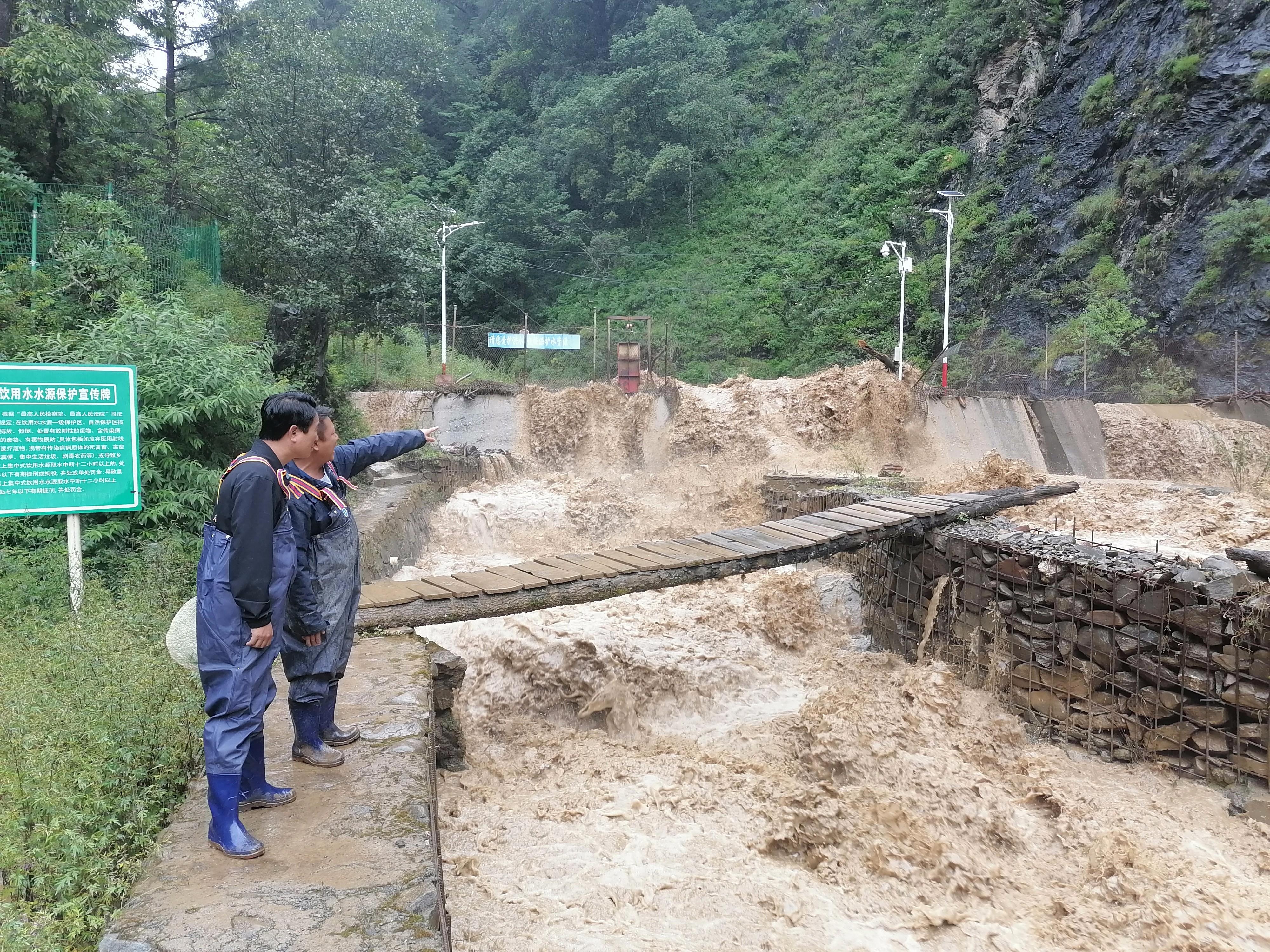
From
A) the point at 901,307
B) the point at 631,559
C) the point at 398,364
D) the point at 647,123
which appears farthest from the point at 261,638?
the point at 647,123

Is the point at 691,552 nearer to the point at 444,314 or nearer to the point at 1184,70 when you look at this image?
the point at 444,314

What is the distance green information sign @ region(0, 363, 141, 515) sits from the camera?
176 inches

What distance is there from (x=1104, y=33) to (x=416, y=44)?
17.3 meters

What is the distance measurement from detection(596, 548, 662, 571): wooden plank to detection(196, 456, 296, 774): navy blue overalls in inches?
109

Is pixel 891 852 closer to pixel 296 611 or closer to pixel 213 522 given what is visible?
pixel 296 611

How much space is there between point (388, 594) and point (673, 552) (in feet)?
6.06

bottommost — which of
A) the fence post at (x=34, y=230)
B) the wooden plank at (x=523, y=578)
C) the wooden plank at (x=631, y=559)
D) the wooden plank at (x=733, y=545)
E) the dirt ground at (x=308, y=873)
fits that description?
the dirt ground at (x=308, y=873)

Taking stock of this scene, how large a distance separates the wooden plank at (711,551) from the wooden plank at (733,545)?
0.08ft

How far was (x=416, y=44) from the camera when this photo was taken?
20562mm

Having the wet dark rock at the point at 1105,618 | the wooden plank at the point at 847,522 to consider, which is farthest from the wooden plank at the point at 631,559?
the wet dark rock at the point at 1105,618

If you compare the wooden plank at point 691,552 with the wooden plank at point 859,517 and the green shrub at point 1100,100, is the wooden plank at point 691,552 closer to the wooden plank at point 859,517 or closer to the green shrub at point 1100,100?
the wooden plank at point 859,517

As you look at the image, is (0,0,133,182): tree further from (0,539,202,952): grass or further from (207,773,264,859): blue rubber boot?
(207,773,264,859): blue rubber boot

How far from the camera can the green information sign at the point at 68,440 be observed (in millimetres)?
4469

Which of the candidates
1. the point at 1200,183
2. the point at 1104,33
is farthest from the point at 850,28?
the point at 1200,183
